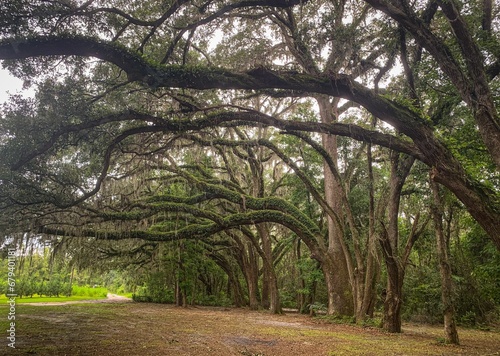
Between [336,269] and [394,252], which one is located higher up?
[394,252]

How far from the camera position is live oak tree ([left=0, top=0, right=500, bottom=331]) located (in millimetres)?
5824

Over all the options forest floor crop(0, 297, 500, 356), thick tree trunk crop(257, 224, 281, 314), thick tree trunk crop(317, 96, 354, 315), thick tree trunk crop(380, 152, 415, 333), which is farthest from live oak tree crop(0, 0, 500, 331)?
thick tree trunk crop(257, 224, 281, 314)

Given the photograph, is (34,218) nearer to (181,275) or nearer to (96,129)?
(96,129)

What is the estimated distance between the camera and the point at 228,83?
614 cm

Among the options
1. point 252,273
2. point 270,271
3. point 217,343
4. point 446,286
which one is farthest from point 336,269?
point 252,273

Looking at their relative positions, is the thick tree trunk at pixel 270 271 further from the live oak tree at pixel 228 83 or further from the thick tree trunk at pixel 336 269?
the live oak tree at pixel 228 83

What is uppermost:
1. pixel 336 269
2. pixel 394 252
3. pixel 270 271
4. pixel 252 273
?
pixel 394 252

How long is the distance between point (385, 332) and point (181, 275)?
45.4ft

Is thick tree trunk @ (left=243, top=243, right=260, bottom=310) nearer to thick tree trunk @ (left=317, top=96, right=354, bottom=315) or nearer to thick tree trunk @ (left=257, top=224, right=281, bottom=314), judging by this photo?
thick tree trunk @ (left=257, top=224, right=281, bottom=314)

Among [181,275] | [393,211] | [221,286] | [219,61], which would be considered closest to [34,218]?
[219,61]

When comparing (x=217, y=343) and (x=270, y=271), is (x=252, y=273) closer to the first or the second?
(x=270, y=271)

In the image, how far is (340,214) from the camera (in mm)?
13875

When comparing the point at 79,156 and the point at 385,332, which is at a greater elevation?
the point at 79,156

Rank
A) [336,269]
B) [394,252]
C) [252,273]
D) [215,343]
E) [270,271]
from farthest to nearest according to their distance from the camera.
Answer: [252,273]
[270,271]
[336,269]
[394,252]
[215,343]
